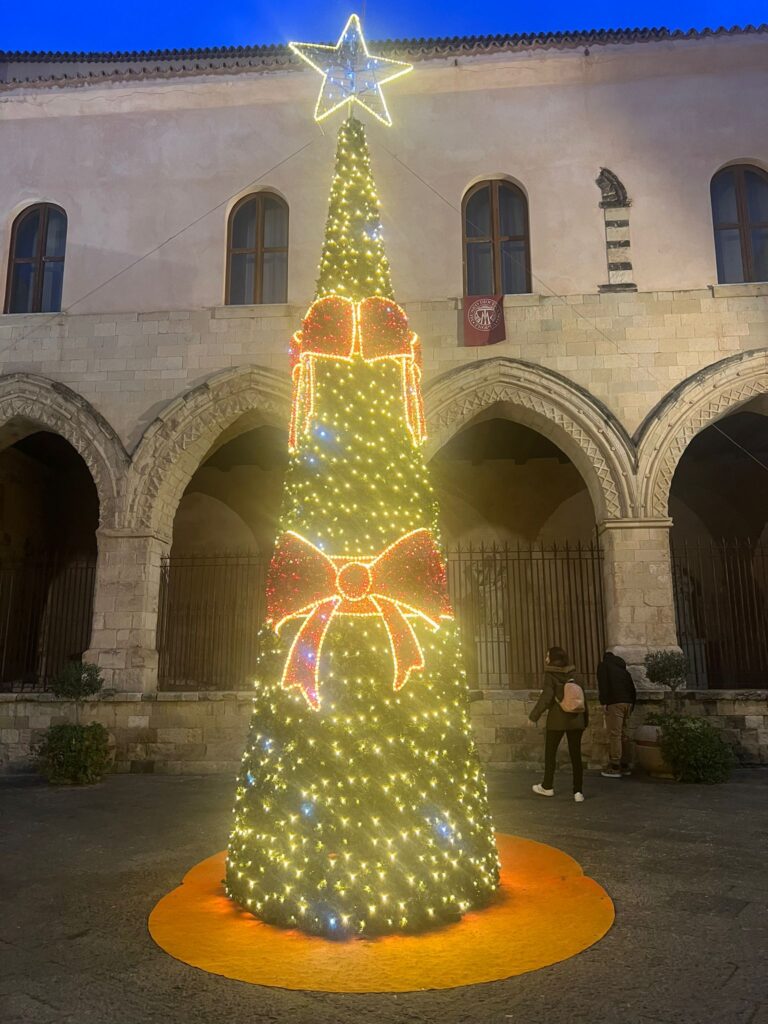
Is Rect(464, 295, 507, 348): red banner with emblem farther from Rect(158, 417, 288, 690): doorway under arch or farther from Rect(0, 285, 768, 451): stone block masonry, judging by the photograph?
Rect(158, 417, 288, 690): doorway under arch

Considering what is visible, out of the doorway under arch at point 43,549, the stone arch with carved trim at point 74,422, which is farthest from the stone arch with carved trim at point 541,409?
the doorway under arch at point 43,549

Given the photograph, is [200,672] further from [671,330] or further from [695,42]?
[695,42]

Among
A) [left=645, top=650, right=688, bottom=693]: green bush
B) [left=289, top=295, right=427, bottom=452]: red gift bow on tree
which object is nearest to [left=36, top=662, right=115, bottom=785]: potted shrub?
[left=289, top=295, right=427, bottom=452]: red gift bow on tree

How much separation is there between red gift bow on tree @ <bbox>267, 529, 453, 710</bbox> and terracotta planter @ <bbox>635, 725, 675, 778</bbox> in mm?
4971

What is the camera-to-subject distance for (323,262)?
16.4 feet

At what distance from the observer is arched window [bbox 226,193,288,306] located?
10.7 meters

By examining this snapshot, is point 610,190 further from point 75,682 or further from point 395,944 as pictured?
point 395,944

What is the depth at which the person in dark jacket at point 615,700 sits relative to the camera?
26.8 feet

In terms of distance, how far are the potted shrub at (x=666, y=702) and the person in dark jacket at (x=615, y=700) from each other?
0.24m

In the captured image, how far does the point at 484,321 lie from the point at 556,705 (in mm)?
5439

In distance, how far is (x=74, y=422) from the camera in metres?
10.0

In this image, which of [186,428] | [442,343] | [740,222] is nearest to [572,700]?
[442,343]

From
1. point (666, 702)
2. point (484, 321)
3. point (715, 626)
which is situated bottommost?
point (666, 702)

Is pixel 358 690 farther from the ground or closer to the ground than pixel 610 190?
closer to the ground
